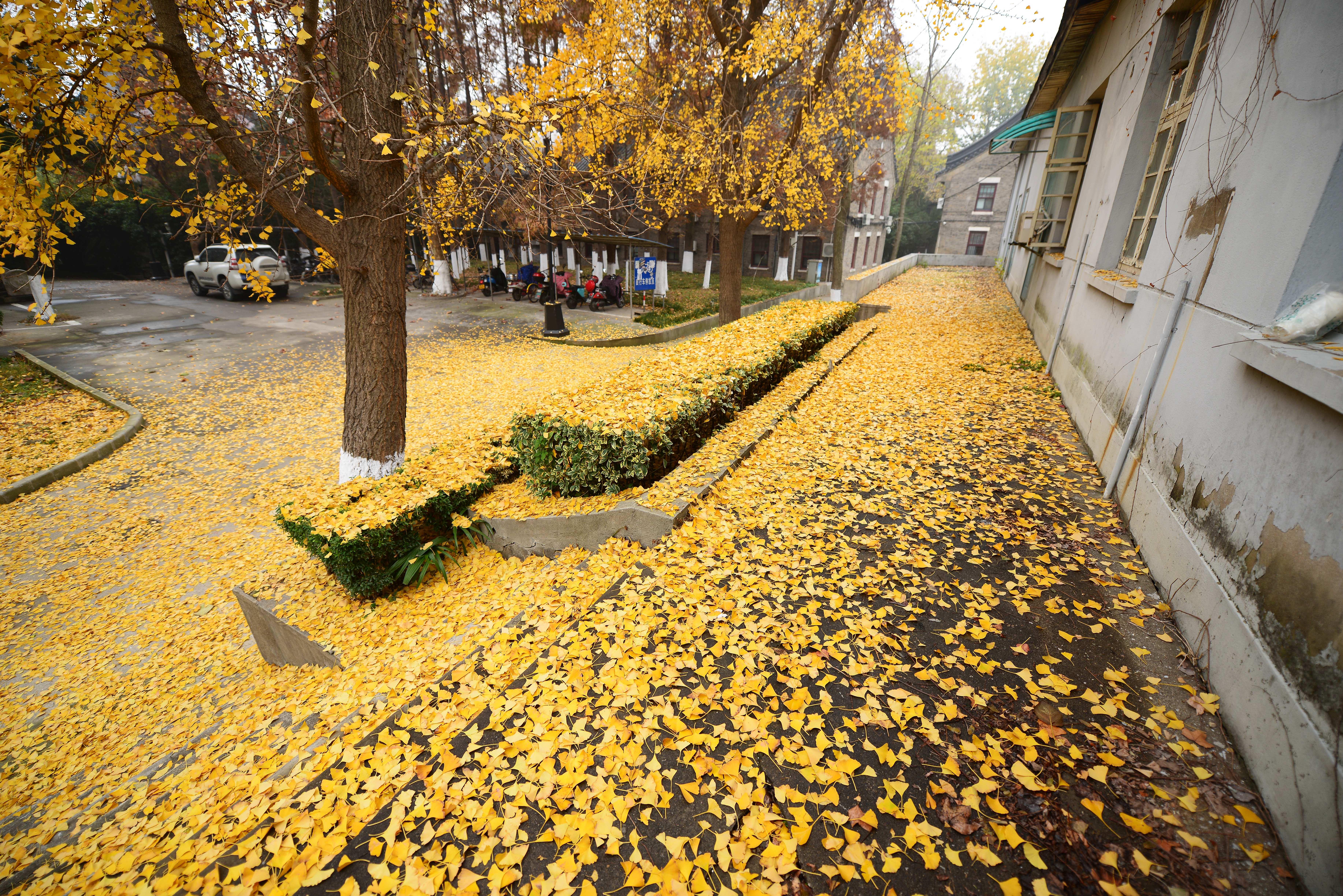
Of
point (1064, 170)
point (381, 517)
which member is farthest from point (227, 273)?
point (1064, 170)

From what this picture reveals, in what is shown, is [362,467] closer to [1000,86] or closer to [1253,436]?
[1253,436]

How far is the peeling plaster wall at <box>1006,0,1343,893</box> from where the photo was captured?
2.14m

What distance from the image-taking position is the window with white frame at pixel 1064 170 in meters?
9.24

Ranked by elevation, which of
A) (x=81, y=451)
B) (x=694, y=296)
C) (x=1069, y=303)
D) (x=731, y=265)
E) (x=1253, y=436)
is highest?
(x=731, y=265)

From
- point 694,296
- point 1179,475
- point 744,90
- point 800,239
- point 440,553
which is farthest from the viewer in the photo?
point 800,239

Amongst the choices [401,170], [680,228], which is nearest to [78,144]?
[401,170]

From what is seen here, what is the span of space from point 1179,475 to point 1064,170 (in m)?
8.20

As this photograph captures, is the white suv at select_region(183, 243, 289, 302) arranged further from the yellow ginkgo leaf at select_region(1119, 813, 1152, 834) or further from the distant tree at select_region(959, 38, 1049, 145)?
the distant tree at select_region(959, 38, 1049, 145)

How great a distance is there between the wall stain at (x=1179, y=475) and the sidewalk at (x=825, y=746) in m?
0.59

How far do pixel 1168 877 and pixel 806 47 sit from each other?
14.2 meters

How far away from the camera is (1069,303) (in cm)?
808

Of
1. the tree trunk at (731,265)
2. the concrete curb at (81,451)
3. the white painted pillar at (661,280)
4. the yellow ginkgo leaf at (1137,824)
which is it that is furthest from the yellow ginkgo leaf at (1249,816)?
the white painted pillar at (661,280)

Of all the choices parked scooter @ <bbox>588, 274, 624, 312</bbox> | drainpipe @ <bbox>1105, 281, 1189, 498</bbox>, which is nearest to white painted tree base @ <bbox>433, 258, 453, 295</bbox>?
parked scooter @ <bbox>588, 274, 624, 312</bbox>

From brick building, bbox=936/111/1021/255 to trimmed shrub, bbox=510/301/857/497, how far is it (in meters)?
34.3
